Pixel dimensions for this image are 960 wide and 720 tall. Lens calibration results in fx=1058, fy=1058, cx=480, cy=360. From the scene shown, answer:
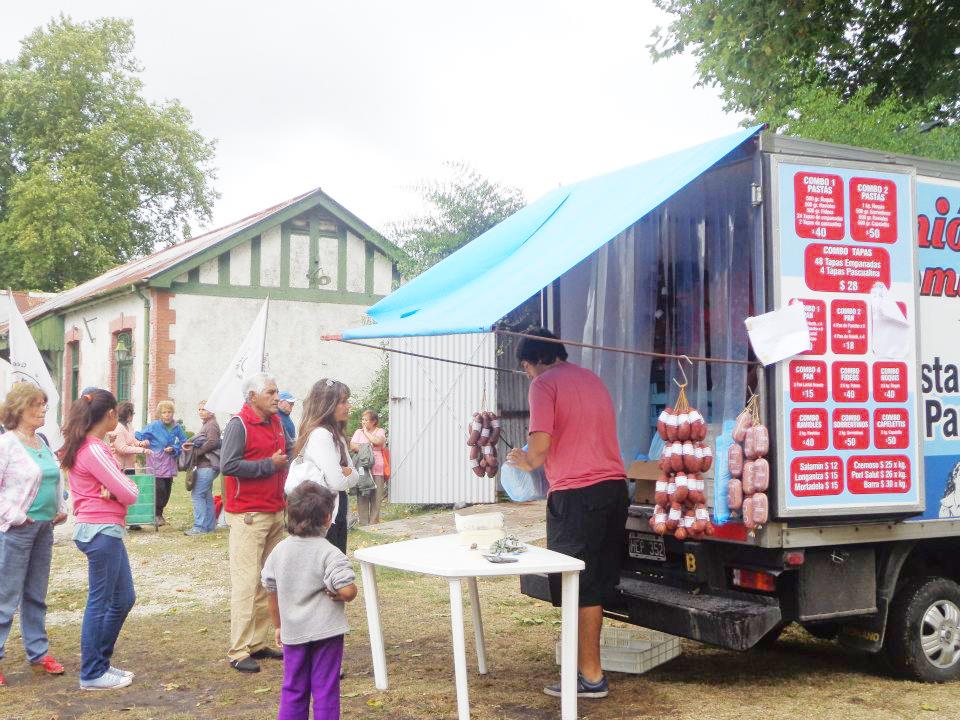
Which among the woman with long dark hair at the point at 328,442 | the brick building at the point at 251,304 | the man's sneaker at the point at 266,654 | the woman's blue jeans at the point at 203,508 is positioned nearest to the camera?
the woman with long dark hair at the point at 328,442

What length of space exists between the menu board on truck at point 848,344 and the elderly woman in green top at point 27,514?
4.29 metres

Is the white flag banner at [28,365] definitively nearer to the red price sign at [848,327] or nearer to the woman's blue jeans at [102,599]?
the woman's blue jeans at [102,599]

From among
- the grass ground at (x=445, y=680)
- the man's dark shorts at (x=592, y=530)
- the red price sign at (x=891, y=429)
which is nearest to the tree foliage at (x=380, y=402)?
the grass ground at (x=445, y=680)

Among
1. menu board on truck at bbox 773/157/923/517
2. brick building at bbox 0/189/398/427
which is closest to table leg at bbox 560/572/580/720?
menu board on truck at bbox 773/157/923/517

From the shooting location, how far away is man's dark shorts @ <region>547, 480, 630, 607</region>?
5.54m

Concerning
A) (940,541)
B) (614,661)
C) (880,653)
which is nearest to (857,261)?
(940,541)

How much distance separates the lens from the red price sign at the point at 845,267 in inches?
214

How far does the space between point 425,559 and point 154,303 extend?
63.8 ft

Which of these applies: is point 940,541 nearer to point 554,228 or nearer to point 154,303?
point 554,228

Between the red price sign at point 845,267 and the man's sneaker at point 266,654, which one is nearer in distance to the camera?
the red price sign at point 845,267

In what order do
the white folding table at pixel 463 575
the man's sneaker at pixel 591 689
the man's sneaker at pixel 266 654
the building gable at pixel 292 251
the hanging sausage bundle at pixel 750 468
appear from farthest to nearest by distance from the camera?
the building gable at pixel 292 251 < the man's sneaker at pixel 266 654 < the man's sneaker at pixel 591 689 < the hanging sausage bundle at pixel 750 468 < the white folding table at pixel 463 575

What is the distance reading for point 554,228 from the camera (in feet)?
21.1

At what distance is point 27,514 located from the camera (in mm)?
6309

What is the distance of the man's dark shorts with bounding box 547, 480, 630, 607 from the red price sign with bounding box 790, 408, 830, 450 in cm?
95
